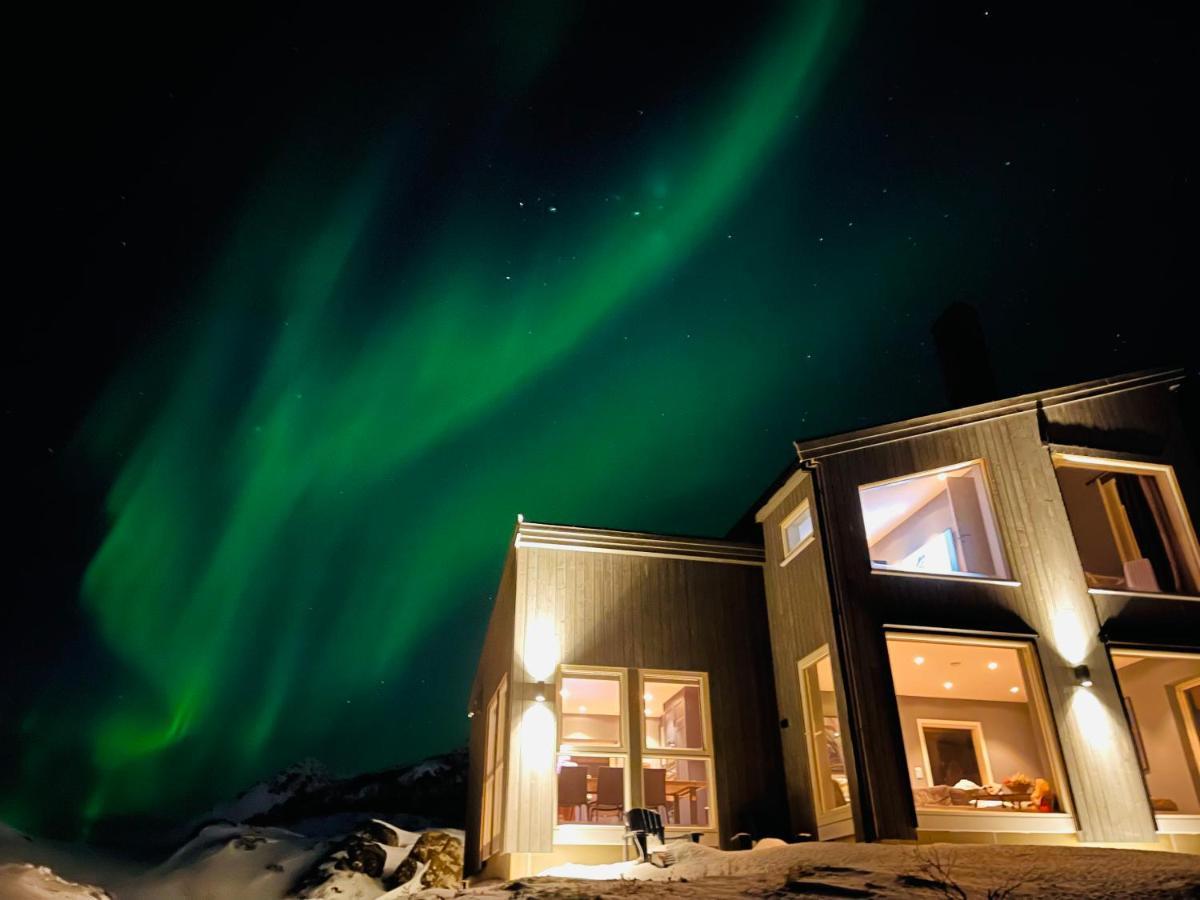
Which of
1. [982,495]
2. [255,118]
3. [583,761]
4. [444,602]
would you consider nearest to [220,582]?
[444,602]

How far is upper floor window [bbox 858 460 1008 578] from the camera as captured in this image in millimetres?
11102

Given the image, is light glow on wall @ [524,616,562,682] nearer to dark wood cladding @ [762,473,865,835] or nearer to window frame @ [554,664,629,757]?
window frame @ [554,664,629,757]

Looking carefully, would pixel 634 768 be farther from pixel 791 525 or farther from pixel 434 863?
pixel 434 863

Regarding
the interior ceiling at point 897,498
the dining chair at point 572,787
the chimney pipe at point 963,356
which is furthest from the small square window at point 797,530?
the chimney pipe at point 963,356

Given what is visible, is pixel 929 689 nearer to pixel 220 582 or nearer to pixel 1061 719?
pixel 1061 719

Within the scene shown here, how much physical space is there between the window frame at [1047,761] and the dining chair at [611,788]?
376cm

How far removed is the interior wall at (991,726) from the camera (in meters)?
13.2

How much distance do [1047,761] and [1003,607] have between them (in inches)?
72.0

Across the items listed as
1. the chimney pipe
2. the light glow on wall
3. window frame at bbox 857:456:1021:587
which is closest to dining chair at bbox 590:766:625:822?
the light glow on wall

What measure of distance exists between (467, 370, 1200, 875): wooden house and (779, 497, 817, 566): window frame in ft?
0.15

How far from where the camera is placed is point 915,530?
44.0 ft

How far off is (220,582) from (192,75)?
33.5 meters

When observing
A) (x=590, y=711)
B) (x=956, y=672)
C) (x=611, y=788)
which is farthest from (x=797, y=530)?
(x=590, y=711)

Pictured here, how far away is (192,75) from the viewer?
33.5m
